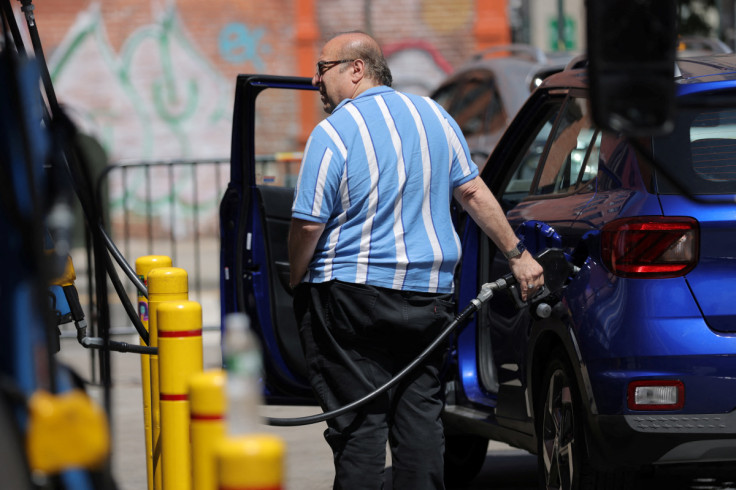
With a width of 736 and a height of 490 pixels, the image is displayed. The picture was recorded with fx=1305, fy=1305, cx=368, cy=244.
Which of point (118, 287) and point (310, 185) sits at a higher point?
point (310, 185)

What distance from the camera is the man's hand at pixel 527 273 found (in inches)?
175

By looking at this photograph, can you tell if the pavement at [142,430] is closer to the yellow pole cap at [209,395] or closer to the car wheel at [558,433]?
the yellow pole cap at [209,395]

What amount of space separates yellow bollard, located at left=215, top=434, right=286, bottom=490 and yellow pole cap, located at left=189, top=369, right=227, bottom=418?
55 cm

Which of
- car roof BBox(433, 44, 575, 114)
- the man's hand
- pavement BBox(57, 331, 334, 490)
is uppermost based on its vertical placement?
car roof BBox(433, 44, 575, 114)

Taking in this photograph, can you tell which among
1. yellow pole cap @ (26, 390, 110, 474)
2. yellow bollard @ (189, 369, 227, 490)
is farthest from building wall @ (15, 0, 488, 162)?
yellow pole cap @ (26, 390, 110, 474)

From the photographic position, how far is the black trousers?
14.2 ft

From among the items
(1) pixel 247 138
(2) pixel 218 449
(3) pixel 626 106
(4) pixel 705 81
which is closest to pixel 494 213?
(4) pixel 705 81

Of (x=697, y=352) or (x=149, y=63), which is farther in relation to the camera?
(x=149, y=63)

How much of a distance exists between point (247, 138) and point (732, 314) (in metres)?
2.30

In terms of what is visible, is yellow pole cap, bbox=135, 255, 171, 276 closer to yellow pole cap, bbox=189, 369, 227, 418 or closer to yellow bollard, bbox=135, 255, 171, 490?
yellow bollard, bbox=135, 255, 171, 490

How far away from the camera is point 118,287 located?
208 inches

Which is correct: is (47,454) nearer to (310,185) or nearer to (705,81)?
(310,185)

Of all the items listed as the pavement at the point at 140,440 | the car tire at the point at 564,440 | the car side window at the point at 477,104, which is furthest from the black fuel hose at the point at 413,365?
the car side window at the point at 477,104

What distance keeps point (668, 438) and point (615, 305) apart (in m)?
0.44
